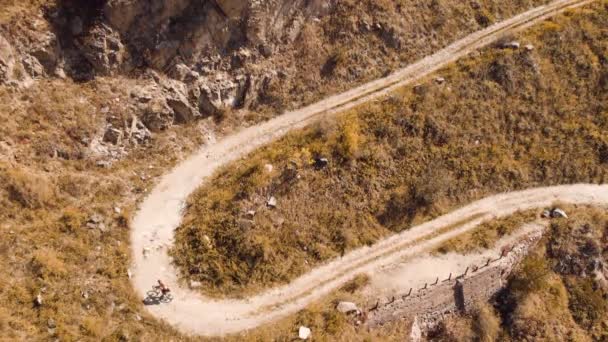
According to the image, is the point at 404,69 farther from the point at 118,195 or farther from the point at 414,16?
the point at 118,195

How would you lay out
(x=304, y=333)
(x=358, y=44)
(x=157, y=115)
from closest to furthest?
(x=304, y=333)
(x=157, y=115)
(x=358, y=44)

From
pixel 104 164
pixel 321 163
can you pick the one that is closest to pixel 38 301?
Answer: pixel 104 164

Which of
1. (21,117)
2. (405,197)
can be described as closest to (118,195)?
(21,117)

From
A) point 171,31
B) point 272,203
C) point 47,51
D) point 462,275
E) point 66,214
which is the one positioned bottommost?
point 66,214

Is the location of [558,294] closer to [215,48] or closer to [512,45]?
[512,45]

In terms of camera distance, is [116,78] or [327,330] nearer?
[327,330]

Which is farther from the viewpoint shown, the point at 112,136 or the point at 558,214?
the point at 558,214

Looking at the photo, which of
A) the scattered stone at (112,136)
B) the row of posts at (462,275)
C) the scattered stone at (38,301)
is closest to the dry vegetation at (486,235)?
the row of posts at (462,275)
